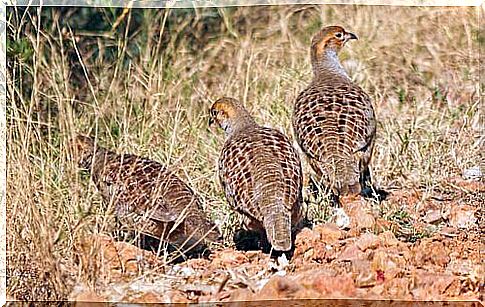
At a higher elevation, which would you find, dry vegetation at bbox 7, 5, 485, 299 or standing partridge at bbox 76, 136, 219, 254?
dry vegetation at bbox 7, 5, 485, 299

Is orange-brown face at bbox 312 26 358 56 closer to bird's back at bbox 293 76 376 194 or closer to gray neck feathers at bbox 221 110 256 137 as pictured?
bird's back at bbox 293 76 376 194

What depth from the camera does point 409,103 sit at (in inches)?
154

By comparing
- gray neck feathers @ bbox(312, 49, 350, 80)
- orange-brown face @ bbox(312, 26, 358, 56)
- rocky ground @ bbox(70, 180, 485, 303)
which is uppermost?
orange-brown face @ bbox(312, 26, 358, 56)

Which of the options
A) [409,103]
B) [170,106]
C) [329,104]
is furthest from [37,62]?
[409,103]

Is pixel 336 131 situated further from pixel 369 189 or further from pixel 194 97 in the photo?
pixel 194 97

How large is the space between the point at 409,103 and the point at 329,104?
70 centimetres

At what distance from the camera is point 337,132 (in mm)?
3219

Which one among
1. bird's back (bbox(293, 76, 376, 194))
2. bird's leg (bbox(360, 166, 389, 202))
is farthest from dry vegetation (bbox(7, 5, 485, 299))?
bird's back (bbox(293, 76, 376, 194))

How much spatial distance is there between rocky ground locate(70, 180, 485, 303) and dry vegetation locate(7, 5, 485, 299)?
0.06m

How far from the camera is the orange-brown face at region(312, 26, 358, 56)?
3.63 m

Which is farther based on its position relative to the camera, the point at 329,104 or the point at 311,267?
the point at 329,104

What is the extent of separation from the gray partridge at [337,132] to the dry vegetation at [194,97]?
0.14 m

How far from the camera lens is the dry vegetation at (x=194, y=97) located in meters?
3.13

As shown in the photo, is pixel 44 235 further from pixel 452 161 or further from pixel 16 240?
pixel 452 161
